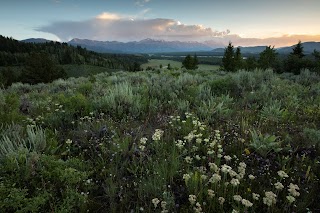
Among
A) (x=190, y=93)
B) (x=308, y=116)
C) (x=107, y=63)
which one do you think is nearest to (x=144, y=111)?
(x=190, y=93)

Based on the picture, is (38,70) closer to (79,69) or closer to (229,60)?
(229,60)

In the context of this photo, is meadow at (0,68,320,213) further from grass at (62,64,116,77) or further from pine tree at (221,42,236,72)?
grass at (62,64,116,77)

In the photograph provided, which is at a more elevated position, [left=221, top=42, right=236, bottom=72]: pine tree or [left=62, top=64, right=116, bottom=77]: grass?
[left=221, top=42, right=236, bottom=72]: pine tree

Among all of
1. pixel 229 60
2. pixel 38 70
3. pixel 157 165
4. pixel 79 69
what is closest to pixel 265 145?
pixel 157 165

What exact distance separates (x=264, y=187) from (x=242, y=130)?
1.71m

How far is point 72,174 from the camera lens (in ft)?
9.09

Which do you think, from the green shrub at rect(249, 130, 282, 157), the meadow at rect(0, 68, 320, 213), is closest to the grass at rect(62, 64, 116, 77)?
the meadow at rect(0, 68, 320, 213)

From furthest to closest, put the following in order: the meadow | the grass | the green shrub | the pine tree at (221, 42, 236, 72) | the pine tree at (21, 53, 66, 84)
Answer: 1. the grass
2. the pine tree at (221, 42, 236, 72)
3. the pine tree at (21, 53, 66, 84)
4. the green shrub
5. the meadow

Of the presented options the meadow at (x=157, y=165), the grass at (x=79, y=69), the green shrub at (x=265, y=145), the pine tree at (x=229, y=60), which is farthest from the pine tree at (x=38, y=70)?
the green shrub at (x=265, y=145)

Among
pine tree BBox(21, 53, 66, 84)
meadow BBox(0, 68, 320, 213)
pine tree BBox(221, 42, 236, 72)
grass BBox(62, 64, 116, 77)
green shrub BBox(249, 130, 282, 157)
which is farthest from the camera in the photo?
grass BBox(62, 64, 116, 77)

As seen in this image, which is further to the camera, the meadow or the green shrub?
the green shrub

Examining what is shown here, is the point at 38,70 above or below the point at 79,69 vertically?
above

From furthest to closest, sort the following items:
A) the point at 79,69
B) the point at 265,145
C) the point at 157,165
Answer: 1. the point at 79,69
2. the point at 265,145
3. the point at 157,165

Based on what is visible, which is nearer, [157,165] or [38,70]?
[157,165]
